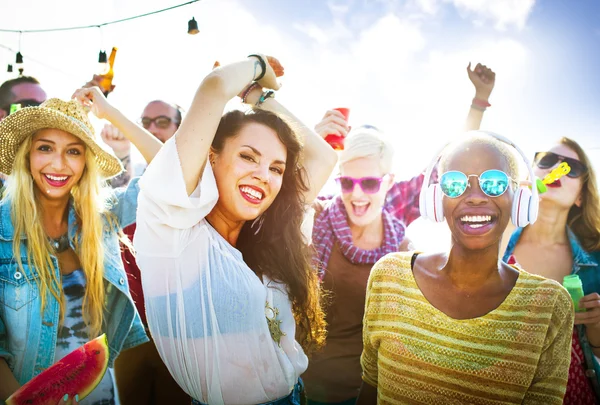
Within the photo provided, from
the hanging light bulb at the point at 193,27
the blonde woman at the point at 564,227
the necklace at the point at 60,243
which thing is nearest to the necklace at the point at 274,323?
the necklace at the point at 60,243

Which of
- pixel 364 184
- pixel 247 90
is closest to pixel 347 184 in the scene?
pixel 364 184

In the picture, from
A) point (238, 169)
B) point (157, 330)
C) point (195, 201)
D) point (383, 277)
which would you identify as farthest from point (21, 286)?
point (383, 277)

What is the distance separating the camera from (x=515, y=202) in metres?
1.95

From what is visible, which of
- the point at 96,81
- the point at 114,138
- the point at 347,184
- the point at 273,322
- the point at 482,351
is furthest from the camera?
the point at 114,138

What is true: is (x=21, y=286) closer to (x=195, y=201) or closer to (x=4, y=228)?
(x=4, y=228)

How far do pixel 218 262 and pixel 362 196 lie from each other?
1886 millimetres

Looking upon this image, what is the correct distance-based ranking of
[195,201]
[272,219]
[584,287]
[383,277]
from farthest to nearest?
[584,287] < [272,219] < [383,277] < [195,201]

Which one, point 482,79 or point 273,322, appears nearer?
point 273,322

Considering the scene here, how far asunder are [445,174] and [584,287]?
2.01m

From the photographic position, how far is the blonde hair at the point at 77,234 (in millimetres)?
2326

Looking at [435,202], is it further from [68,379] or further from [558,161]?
[558,161]

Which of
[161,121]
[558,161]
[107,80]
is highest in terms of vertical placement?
[558,161]

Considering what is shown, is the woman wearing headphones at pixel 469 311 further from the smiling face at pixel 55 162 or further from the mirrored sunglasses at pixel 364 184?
the smiling face at pixel 55 162

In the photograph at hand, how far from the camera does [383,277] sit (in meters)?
2.14
